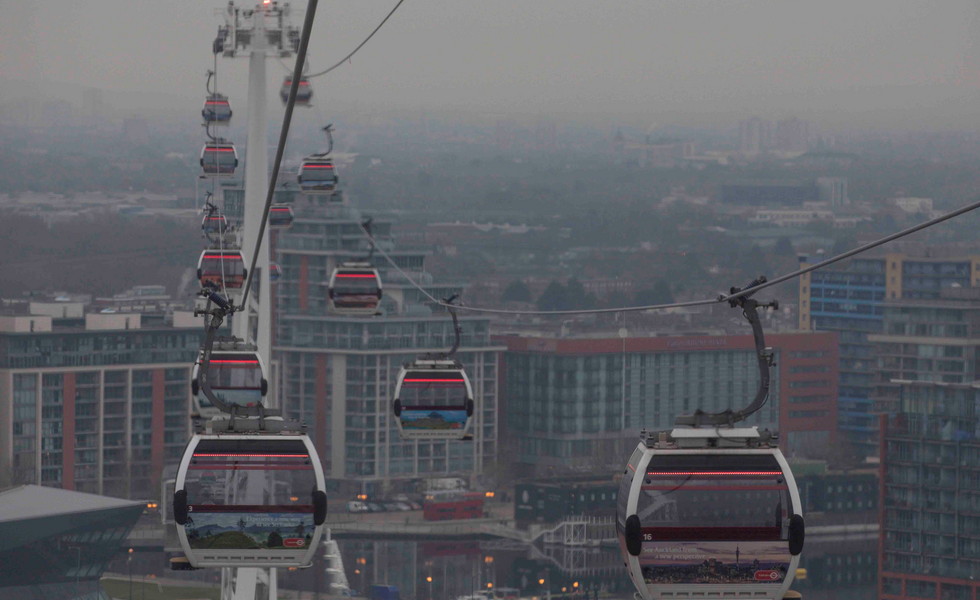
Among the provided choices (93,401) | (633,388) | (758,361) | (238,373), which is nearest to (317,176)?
(238,373)

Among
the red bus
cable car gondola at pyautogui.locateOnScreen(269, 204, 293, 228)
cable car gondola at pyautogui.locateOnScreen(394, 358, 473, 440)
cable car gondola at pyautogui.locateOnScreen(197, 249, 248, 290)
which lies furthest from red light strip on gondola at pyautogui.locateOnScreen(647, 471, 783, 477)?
the red bus

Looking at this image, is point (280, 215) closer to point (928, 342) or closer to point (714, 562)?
point (714, 562)

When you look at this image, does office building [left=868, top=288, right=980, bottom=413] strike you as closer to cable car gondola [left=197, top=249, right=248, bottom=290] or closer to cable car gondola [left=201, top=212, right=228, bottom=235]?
cable car gondola [left=201, top=212, right=228, bottom=235]

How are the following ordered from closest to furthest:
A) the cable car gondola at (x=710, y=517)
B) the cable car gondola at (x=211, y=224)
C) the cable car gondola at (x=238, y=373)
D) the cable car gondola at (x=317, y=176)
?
the cable car gondola at (x=710, y=517)
the cable car gondola at (x=238, y=373)
the cable car gondola at (x=317, y=176)
the cable car gondola at (x=211, y=224)

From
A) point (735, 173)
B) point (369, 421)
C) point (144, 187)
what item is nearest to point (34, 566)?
point (369, 421)

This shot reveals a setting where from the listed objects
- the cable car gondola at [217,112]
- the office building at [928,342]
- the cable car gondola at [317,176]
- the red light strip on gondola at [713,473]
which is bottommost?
the office building at [928,342]

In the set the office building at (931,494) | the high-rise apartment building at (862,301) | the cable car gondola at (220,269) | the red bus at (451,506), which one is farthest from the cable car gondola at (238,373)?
the high-rise apartment building at (862,301)

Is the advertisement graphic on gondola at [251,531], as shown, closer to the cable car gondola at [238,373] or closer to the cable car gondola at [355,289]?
the cable car gondola at [238,373]
